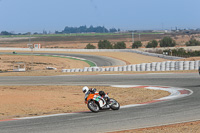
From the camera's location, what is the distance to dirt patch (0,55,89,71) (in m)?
61.6

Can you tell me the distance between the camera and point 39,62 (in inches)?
2731

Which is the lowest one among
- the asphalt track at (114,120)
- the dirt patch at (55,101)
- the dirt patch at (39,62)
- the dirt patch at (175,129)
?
the dirt patch at (39,62)

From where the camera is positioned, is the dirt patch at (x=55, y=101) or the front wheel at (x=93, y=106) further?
the dirt patch at (x=55, y=101)

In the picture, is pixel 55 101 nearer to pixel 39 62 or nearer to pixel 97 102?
pixel 97 102

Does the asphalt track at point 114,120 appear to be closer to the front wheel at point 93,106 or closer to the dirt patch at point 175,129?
the front wheel at point 93,106

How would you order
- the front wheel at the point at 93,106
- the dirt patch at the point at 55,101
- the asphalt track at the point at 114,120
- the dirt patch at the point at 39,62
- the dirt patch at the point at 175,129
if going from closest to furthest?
the dirt patch at the point at 175,129 → the asphalt track at the point at 114,120 → the front wheel at the point at 93,106 → the dirt patch at the point at 55,101 → the dirt patch at the point at 39,62

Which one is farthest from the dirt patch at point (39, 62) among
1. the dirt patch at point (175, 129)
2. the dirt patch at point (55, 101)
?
the dirt patch at point (175, 129)

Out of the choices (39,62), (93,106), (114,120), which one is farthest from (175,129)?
(39,62)

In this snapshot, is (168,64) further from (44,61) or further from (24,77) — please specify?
(44,61)

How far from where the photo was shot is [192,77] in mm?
29781

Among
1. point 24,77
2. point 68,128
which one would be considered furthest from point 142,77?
point 68,128

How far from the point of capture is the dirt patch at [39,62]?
202 feet

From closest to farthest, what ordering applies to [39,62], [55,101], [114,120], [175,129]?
[175,129], [114,120], [55,101], [39,62]

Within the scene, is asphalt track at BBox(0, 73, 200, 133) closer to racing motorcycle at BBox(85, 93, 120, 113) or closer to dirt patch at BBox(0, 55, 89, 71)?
racing motorcycle at BBox(85, 93, 120, 113)
